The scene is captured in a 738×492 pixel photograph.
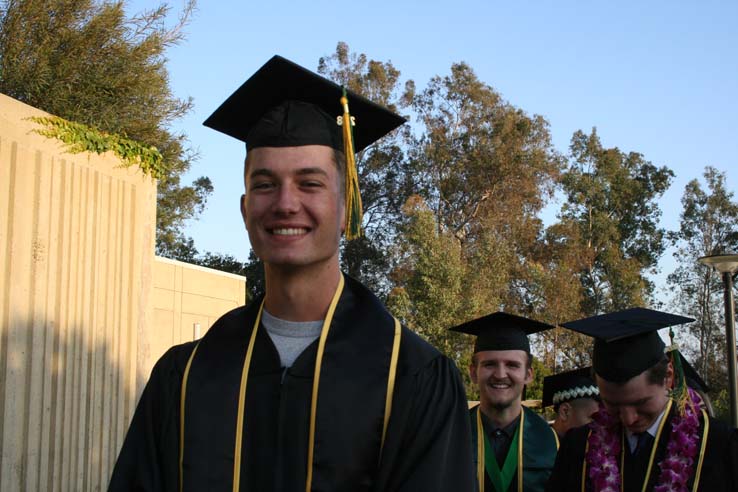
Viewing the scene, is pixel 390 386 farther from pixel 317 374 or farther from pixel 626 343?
pixel 626 343

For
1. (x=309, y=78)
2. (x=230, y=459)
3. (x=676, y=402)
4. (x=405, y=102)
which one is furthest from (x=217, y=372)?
(x=405, y=102)

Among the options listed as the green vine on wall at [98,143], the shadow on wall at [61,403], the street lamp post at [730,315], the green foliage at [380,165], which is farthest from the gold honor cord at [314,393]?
the green foliage at [380,165]

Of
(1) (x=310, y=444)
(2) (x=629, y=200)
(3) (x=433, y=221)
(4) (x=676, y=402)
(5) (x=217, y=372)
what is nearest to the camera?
(1) (x=310, y=444)

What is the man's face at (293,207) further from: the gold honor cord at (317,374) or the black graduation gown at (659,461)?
the black graduation gown at (659,461)

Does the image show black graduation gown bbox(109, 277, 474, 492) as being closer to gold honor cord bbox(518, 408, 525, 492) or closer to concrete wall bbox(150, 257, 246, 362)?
gold honor cord bbox(518, 408, 525, 492)

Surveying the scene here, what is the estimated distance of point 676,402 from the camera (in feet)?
13.3

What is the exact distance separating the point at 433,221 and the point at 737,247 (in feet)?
55.7

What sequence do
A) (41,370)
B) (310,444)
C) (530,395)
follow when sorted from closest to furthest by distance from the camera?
(310,444)
(41,370)
(530,395)

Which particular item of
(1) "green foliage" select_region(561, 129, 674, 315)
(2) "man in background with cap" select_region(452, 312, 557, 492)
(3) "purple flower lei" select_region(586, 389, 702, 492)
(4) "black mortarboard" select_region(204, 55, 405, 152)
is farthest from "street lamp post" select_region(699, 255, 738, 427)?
(1) "green foliage" select_region(561, 129, 674, 315)

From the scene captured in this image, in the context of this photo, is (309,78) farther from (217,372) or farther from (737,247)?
(737,247)

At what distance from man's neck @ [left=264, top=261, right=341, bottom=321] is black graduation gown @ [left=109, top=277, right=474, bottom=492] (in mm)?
57

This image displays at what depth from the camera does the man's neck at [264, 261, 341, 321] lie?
7.98ft

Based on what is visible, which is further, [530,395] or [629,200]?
[629,200]

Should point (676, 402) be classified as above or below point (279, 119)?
below
